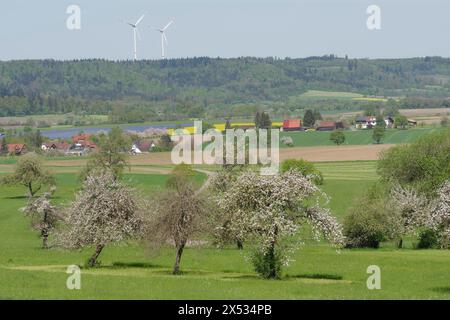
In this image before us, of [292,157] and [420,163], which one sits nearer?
[420,163]

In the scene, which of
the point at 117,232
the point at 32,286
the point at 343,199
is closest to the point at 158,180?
the point at 343,199

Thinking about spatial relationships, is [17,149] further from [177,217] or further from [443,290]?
[443,290]

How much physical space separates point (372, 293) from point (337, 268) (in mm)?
13072

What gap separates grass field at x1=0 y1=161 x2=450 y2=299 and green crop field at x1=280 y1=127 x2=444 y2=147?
316ft

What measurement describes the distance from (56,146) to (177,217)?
138m

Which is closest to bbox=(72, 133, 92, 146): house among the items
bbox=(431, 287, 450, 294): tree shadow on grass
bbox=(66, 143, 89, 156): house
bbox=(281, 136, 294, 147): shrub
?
bbox=(66, 143, 89, 156): house

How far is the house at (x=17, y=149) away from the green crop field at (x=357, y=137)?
4418 cm

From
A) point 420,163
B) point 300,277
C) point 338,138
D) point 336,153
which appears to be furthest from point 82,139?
point 300,277

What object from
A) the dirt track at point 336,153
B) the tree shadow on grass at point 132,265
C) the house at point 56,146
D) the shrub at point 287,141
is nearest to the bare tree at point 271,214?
the tree shadow on grass at point 132,265

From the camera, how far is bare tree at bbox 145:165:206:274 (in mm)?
46188

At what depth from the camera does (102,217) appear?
50969mm

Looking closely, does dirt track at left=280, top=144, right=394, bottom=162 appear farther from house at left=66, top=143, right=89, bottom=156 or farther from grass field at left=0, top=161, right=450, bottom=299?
grass field at left=0, top=161, right=450, bottom=299
